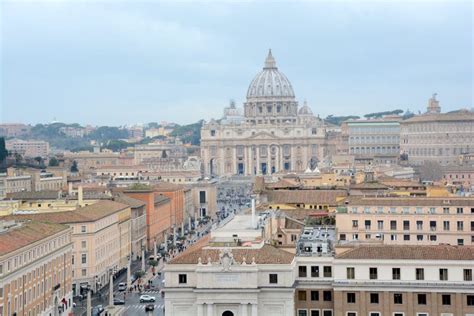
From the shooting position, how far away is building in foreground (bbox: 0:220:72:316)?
50575mm

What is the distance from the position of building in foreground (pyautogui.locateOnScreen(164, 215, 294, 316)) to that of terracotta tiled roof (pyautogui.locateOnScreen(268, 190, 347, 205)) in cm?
3284

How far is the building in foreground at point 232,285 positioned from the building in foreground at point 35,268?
448 inches

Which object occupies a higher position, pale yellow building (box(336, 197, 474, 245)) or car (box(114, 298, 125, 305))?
pale yellow building (box(336, 197, 474, 245))

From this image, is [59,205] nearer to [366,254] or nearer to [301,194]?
[301,194]

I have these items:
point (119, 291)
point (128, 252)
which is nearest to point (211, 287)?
point (119, 291)

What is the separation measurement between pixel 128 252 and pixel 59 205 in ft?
27.3

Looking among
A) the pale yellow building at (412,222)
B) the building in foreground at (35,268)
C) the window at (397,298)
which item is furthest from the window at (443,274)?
the building in foreground at (35,268)

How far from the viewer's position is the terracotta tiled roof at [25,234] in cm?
5169

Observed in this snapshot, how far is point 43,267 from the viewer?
56.8 meters

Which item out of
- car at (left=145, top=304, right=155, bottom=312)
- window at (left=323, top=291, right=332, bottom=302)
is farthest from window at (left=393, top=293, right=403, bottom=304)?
car at (left=145, top=304, right=155, bottom=312)

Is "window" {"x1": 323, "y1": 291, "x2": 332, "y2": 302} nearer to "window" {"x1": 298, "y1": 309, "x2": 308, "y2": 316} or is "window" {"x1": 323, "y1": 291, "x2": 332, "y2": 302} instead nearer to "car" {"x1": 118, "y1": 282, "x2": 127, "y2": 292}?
"window" {"x1": 298, "y1": 309, "x2": 308, "y2": 316}

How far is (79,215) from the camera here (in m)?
71.1

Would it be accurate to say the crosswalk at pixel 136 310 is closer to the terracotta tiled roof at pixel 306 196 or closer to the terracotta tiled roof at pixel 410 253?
the terracotta tiled roof at pixel 306 196

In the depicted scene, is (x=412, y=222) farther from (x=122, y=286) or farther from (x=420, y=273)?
(x=122, y=286)
